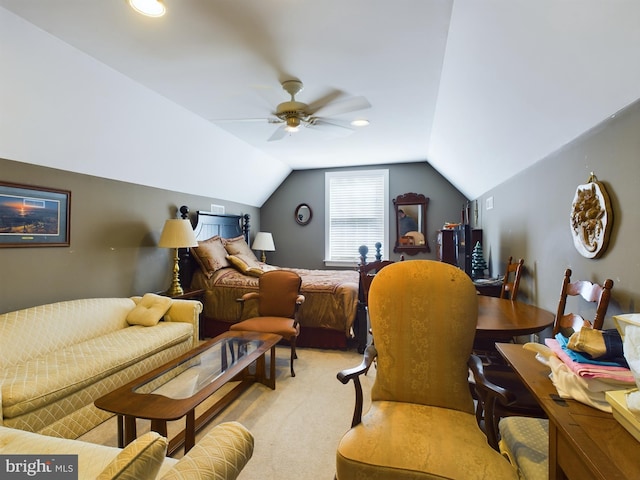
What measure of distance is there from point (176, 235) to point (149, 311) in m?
Answer: 0.93

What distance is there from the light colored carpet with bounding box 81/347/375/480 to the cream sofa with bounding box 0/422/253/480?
0.77 meters

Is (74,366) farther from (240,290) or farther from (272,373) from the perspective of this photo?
(240,290)

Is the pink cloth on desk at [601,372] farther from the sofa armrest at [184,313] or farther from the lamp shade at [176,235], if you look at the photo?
the lamp shade at [176,235]

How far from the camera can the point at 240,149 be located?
464cm

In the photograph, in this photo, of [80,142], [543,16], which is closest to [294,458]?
[543,16]

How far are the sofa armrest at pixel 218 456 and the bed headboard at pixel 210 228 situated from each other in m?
3.46

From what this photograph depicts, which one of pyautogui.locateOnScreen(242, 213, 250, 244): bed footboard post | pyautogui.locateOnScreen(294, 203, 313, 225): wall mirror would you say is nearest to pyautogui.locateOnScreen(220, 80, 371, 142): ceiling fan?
pyautogui.locateOnScreen(242, 213, 250, 244): bed footboard post

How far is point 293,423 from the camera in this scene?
222 centimetres

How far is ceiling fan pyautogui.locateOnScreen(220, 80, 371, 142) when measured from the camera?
2.69 m

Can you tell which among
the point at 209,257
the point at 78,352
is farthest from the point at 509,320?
the point at 209,257

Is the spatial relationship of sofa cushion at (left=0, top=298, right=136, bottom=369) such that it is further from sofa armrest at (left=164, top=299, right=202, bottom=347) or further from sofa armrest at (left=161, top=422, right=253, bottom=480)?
sofa armrest at (left=161, top=422, right=253, bottom=480)

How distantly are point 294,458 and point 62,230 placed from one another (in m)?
2.81

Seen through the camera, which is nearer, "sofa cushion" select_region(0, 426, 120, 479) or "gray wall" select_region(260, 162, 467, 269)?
"sofa cushion" select_region(0, 426, 120, 479)

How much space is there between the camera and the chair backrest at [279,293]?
10.8 feet
